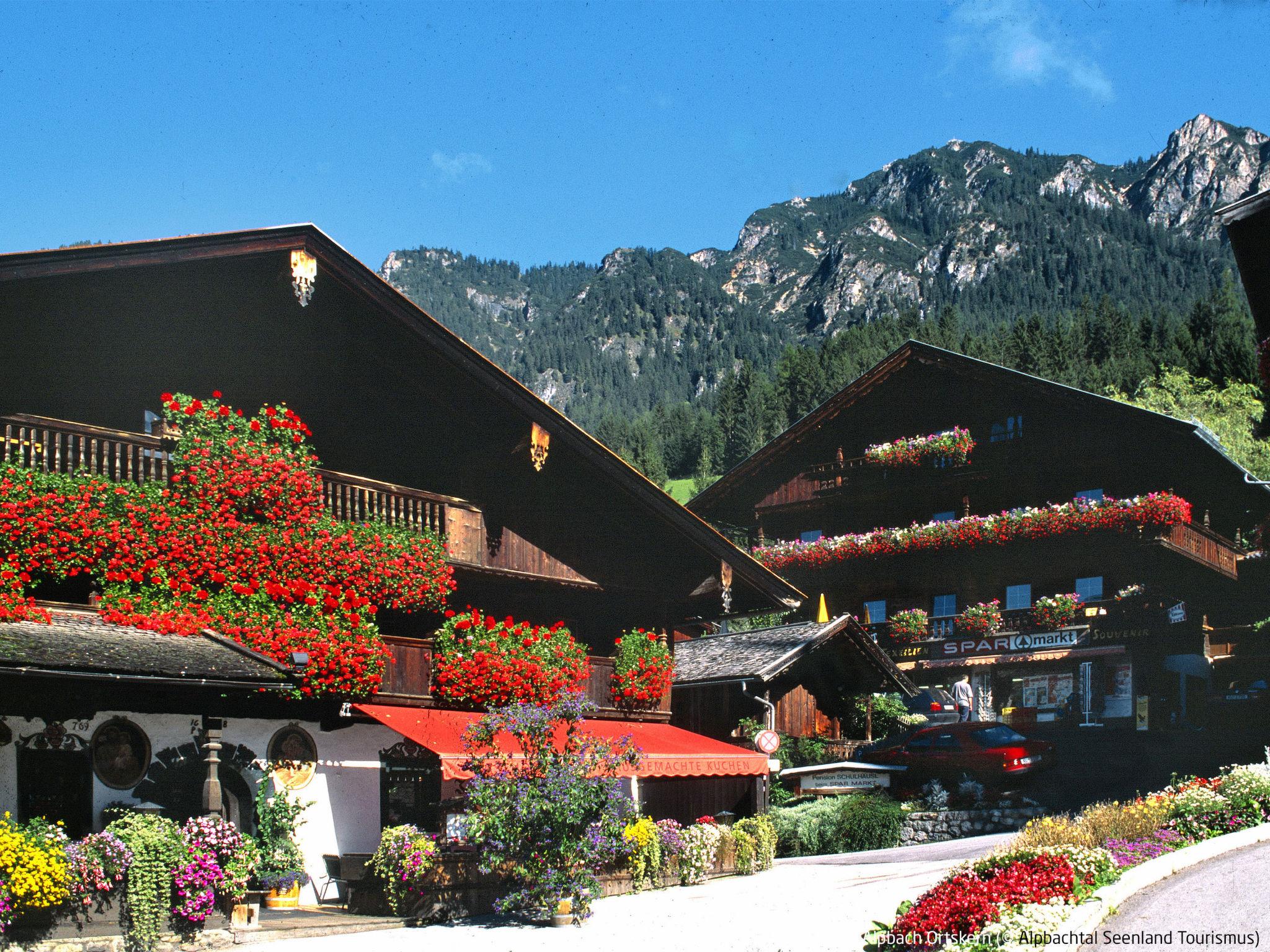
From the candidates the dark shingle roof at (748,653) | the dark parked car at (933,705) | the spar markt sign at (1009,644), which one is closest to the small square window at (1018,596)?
the spar markt sign at (1009,644)

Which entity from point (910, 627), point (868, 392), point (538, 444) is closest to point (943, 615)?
point (910, 627)

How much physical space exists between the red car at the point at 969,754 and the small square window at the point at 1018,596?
15.5 metres

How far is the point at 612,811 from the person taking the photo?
17.7 m

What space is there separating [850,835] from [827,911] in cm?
1075

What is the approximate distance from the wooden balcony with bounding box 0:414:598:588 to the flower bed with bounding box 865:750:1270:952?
987 cm

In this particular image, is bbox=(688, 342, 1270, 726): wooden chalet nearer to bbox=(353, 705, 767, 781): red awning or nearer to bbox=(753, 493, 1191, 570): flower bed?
bbox=(753, 493, 1191, 570): flower bed

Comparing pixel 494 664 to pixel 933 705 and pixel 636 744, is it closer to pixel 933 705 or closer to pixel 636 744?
pixel 636 744

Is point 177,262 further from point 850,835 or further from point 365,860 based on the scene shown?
point 850,835

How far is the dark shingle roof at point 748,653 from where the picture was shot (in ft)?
99.8

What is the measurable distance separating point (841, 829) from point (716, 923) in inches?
454

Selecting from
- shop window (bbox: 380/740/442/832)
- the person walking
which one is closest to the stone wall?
the person walking

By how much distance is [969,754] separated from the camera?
92.5ft

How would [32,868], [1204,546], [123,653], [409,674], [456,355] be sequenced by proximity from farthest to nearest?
[1204,546], [456,355], [409,674], [123,653], [32,868]

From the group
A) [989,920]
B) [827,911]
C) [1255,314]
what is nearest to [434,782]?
[827,911]
